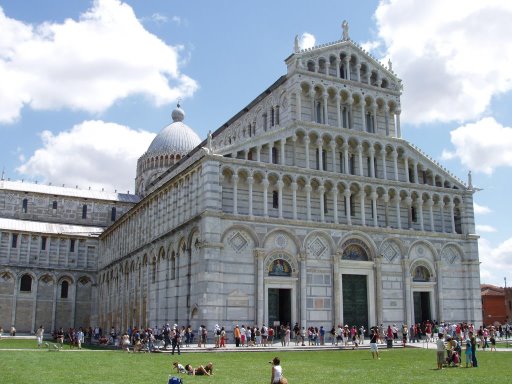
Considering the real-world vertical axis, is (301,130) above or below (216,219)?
above

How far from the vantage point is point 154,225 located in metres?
42.1

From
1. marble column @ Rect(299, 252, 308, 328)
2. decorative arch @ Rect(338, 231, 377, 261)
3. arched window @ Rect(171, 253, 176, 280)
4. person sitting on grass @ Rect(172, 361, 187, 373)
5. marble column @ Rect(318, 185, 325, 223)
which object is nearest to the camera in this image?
person sitting on grass @ Rect(172, 361, 187, 373)

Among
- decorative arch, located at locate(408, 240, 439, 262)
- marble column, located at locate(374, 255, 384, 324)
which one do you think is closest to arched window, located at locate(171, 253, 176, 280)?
marble column, located at locate(374, 255, 384, 324)

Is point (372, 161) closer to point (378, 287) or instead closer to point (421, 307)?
point (378, 287)

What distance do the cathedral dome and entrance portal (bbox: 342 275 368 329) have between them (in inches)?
1315

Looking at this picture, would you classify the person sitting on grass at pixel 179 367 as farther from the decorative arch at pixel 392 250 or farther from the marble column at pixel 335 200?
the decorative arch at pixel 392 250

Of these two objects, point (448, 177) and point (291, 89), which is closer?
point (291, 89)

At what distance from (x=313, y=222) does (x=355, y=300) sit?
5.74 m

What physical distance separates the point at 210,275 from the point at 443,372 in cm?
1595

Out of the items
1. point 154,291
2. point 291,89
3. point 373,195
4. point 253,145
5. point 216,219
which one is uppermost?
point 291,89

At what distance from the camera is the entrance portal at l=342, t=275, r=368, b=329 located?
3628 cm

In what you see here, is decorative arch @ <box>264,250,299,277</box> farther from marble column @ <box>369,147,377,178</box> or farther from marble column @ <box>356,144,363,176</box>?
marble column @ <box>369,147,377,178</box>

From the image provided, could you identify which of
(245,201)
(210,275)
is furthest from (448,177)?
(210,275)

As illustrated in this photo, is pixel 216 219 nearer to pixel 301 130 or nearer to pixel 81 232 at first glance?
pixel 301 130
